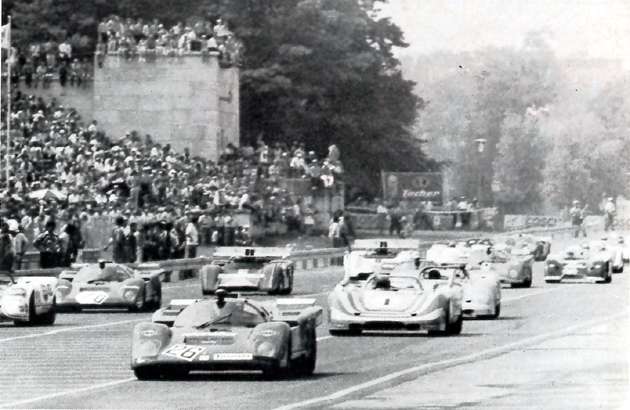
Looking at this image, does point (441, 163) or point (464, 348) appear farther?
point (441, 163)

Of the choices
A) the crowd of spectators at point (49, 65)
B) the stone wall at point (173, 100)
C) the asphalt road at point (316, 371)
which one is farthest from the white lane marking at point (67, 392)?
the stone wall at point (173, 100)

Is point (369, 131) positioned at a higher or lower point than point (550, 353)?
higher

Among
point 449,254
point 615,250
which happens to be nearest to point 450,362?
point 449,254

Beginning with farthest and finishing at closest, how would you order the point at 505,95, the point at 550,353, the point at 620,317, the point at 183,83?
the point at 183,83
the point at 505,95
the point at 620,317
the point at 550,353

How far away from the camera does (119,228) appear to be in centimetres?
5094

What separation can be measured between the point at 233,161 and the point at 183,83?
30.5 feet

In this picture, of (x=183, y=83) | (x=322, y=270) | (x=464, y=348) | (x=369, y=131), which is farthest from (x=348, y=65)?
(x=464, y=348)

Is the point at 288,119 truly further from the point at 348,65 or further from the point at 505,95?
the point at 505,95

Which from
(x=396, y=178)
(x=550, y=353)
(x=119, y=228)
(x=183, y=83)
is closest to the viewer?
(x=550, y=353)

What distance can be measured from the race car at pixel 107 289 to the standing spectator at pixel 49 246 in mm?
1973

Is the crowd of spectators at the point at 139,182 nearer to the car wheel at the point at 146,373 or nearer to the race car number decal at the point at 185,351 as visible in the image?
the car wheel at the point at 146,373

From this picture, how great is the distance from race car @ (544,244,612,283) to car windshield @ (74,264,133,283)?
1949 cm

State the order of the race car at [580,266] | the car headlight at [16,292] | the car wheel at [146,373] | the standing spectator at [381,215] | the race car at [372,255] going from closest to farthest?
1. the car wheel at [146,373]
2. the car headlight at [16,292]
3. the race car at [372,255]
4. the race car at [580,266]
5. the standing spectator at [381,215]

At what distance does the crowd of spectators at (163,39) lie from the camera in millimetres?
67750
